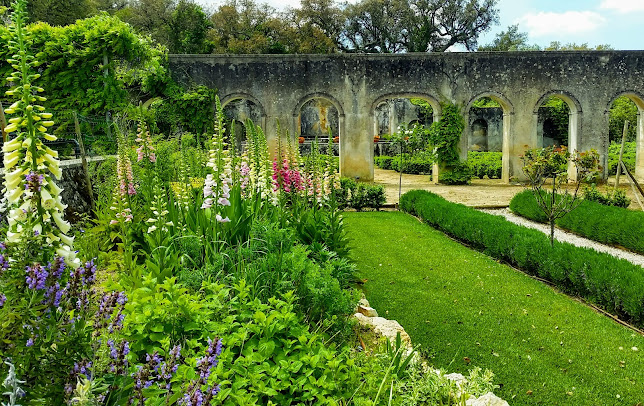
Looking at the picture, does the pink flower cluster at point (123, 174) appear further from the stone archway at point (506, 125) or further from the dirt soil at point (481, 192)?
the stone archway at point (506, 125)

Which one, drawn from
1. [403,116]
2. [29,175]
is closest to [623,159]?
[403,116]

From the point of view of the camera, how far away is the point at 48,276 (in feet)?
4.65

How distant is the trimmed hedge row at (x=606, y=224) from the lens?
8.33m

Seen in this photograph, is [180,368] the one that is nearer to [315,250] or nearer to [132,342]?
[132,342]

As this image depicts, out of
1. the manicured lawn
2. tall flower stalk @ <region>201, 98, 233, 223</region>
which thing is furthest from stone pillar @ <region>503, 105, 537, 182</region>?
tall flower stalk @ <region>201, 98, 233, 223</region>

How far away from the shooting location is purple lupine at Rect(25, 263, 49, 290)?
1345 millimetres

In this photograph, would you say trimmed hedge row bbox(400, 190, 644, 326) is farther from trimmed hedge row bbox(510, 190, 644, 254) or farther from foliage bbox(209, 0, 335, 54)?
foliage bbox(209, 0, 335, 54)

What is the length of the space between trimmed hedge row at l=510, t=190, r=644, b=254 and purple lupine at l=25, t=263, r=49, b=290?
29.6ft

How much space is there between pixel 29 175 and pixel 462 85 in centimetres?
1751

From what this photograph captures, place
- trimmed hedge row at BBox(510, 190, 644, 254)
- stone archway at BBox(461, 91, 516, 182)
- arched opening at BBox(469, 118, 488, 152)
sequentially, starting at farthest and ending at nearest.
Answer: arched opening at BBox(469, 118, 488, 152) < stone archway at BBox(461, 91, 516, 182) < trimmed hedge row at BBox(510, 190, 644, 254)

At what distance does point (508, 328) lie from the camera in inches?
197

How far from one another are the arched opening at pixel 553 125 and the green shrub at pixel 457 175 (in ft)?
37.0

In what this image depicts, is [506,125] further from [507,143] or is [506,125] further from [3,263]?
[3,263]

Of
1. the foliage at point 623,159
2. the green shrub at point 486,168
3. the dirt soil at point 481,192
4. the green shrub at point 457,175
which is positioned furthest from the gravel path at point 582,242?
the foliage at point 623,159
